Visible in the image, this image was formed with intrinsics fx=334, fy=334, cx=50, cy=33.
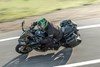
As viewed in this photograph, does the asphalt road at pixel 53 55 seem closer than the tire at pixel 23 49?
Yes

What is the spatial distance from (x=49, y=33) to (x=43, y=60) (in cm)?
119

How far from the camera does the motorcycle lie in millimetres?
14359

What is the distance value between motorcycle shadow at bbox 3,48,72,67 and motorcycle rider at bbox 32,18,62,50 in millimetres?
443

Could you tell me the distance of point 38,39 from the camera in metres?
14.4

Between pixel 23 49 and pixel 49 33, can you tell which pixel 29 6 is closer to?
→ pixel 23 49

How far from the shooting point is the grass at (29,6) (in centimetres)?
1969

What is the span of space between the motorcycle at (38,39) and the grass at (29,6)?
4.84 m

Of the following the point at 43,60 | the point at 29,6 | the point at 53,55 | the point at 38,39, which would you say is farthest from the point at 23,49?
the point at 29,6

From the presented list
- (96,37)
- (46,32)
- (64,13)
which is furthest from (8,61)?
(64,13)

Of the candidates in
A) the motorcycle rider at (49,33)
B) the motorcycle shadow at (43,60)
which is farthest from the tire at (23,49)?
the motorcycle rider at (49,33)

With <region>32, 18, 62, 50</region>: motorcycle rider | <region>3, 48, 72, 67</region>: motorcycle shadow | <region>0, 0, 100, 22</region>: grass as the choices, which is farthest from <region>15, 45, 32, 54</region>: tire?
<region>0, 0, 100, 22</region>: grass

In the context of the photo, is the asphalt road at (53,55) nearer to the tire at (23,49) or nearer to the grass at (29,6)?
the tire at (23,49)

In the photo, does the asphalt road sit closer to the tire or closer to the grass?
the tire

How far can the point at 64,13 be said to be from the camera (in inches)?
752
